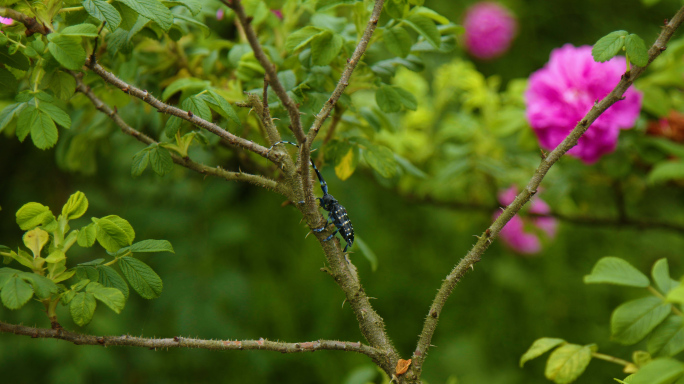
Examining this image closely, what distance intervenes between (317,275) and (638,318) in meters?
1.59

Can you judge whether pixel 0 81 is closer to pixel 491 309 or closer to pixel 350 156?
pixel 350 156

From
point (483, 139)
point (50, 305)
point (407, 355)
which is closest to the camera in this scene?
point (50, 305)

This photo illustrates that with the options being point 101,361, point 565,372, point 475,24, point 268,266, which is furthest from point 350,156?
point 475,24

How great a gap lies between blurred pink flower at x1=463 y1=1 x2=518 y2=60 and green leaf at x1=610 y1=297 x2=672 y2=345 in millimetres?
1888

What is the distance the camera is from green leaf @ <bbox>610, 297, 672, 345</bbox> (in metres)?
0.58

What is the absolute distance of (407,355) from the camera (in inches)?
85.6

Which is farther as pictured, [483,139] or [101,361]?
[101,361]

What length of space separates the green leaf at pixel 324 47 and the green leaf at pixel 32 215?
0.38 metres

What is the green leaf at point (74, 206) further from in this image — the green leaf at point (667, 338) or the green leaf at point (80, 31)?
the green leaf at point (667, 338)

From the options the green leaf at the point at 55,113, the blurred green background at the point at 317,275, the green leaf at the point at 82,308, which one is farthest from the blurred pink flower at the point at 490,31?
the green leaf at the point at 82,308

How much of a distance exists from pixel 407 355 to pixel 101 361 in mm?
1165

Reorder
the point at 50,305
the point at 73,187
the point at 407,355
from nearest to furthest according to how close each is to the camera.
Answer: the point at 50,305, the point at 73,187, the point at 407,355

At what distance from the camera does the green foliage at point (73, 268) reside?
0.52 metres

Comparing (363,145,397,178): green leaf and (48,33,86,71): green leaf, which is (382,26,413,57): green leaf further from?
(48,33,86,71): green leaf
